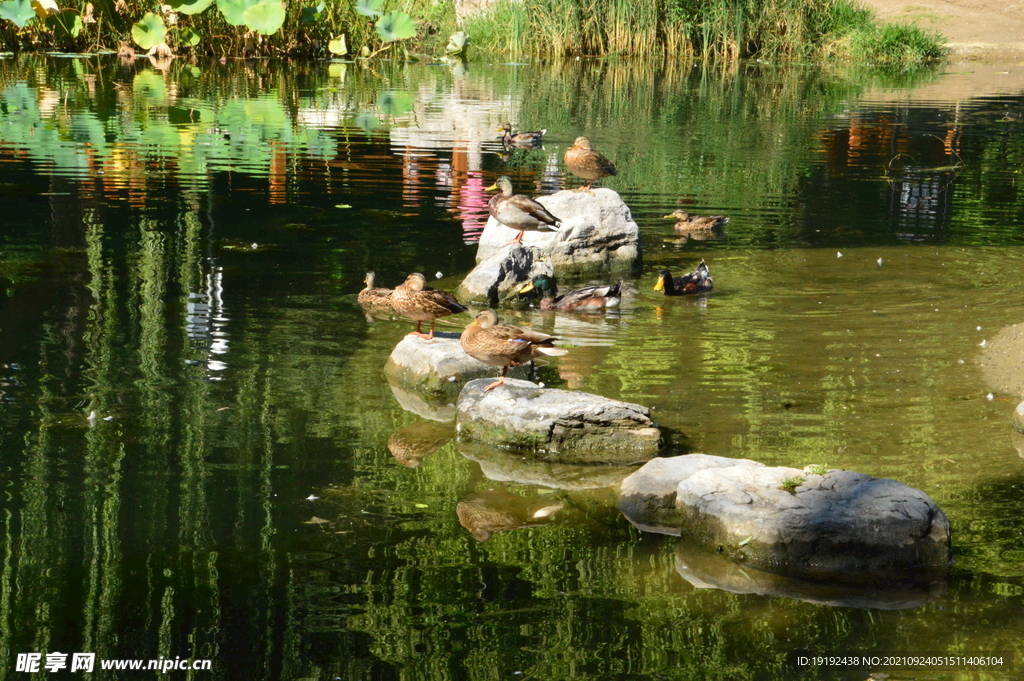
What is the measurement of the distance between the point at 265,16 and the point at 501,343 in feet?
74.4

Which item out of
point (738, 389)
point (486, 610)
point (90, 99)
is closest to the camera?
point (486, 610)

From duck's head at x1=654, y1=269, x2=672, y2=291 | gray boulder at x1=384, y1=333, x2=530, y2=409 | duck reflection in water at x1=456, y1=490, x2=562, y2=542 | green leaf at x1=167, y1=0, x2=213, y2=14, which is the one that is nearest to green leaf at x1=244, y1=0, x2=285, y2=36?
green leaf at x1=167, y1=0, x2=213, y2=14

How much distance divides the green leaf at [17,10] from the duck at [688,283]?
23683mm

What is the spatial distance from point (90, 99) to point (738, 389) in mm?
17722

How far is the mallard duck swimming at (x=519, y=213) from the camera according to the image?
34.0 ft

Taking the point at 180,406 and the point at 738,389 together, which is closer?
the point at 180,406

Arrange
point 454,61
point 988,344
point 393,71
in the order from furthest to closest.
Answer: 1. point 454,61
2. point 393,71
3. point 988,344

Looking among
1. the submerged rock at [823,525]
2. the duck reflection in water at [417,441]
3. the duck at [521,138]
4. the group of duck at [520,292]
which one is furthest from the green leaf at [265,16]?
the submerged rock at [823,525]

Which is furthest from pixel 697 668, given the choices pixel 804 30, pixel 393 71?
pixel 804 30

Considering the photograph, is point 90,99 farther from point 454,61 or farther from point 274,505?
point 274,505

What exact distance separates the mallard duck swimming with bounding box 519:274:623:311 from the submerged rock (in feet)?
13.4

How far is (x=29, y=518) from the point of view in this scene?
5.27m

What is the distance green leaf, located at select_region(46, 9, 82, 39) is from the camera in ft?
94.4

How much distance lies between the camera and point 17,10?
27.5 meters
